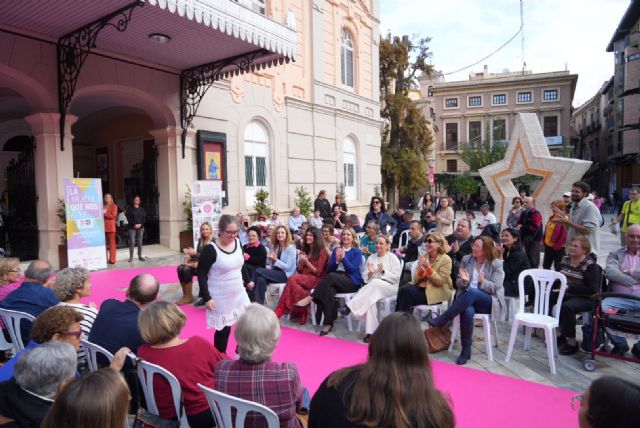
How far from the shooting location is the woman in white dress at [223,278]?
376 centimetres

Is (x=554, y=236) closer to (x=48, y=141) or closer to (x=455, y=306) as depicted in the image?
(x=455, y=306)

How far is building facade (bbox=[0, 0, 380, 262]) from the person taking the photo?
779 cm

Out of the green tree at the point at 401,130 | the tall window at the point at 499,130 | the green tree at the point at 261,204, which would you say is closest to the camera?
the green tree at the point at 261,204

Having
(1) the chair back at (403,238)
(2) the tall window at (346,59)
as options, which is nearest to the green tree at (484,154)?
(2) the tall window at (346,59)

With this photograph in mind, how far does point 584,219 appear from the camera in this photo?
235 inches

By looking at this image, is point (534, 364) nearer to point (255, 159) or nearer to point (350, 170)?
point (255, 159)

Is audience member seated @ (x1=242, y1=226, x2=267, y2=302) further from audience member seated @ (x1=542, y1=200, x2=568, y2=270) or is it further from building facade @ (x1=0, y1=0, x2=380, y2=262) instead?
audience member seated @ (x1=542, y1=200, x2=568, y2=270)

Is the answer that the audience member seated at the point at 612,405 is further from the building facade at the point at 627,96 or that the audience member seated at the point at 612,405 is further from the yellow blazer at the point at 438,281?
the building facade at the point at 627,96

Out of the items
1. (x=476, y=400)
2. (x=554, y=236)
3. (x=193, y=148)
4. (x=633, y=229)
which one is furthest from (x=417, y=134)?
→ (x=476, y=400)

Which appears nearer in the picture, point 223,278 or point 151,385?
point 151,385

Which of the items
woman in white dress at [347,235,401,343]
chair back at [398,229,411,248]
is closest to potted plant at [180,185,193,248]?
chair back at [398,229,411,248]

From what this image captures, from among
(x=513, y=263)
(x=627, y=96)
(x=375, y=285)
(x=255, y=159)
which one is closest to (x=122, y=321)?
(x=375, y=285)

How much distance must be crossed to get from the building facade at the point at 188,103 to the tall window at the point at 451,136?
28.7 meters

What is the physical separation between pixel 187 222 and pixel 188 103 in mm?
2829
